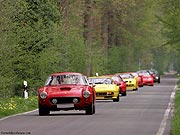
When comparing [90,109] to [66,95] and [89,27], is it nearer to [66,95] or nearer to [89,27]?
[66,95]

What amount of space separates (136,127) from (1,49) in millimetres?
11247

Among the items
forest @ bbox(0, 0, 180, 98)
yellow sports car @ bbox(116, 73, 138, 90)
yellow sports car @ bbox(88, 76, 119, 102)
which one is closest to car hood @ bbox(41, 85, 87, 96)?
forest @ bbox(0, 0, 180, 98)

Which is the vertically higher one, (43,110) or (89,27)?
(89,27)

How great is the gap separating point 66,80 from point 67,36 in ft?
80.7

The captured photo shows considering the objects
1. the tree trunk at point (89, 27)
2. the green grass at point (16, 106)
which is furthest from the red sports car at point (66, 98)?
the tree trunk at point (89, 27)

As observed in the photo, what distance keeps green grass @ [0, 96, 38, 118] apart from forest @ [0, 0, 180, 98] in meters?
0.69

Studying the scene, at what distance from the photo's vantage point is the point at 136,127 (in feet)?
67.7

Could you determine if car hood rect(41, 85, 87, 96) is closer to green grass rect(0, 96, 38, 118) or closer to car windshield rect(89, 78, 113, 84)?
green grass rect(0, 96, 38, 118)

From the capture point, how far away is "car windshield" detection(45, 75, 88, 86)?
89.5ft

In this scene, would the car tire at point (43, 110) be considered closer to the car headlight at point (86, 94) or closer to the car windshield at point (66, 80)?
the car windshield at point (66, 80)

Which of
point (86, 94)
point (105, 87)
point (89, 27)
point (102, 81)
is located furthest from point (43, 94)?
point (89, 27)

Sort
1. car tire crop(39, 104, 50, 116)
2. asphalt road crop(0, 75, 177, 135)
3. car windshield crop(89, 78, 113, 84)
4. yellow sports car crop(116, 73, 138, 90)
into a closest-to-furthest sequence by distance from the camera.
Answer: asphalt road crop(0, 75, 177, 135), car tire crop(39, 104, 50, 116), car windshield crop(89, 78, 113, 84), yellow sports car crop(116, 73, 138, 90)

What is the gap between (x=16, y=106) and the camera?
30.7 m

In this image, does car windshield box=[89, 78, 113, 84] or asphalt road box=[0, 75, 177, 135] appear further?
car windshield box=[89, 78, 113, 84]
